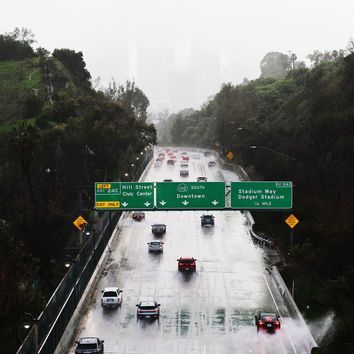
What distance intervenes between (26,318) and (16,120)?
71539 mm

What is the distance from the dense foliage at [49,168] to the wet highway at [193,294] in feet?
17.8

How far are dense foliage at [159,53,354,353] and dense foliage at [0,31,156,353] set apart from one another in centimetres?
1923

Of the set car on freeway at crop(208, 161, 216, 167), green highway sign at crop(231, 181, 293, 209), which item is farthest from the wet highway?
car on freeway at crop(208, 161, 216, 167)

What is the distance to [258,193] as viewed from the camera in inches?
2009

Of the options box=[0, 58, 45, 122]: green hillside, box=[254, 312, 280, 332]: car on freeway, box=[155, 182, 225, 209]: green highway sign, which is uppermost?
box=[0, 58, 45, 122]: green hillside

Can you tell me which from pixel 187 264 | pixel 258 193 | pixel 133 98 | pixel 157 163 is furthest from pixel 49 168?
pixel 133 98

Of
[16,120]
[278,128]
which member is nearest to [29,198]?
[16,120]

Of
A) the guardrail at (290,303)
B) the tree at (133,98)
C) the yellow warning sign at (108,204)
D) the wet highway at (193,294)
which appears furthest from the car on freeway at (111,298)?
the tree at (133,98)

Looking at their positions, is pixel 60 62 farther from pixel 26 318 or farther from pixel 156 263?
pixel 26 318

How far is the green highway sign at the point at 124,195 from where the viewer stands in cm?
5128

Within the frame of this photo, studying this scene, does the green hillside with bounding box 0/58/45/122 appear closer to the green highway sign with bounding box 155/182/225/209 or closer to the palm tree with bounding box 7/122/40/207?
the palm tree with bounding box 7/122/40/207

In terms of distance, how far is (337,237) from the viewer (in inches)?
2089

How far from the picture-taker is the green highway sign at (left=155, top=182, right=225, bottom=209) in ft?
167

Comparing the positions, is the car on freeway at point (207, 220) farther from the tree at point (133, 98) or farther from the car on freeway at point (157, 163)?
the tree at point (133, 98)
